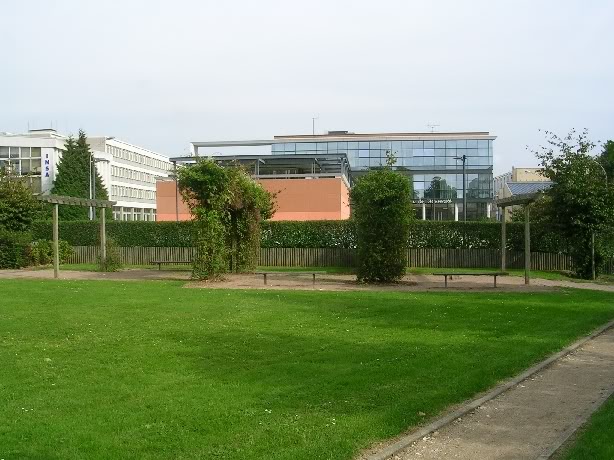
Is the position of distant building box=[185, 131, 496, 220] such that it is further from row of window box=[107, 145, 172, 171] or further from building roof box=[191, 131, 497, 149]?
row of window box=[107, 145, 172, 171]

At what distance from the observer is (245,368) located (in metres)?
8.97

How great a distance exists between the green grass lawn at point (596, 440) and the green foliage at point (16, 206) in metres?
30.8

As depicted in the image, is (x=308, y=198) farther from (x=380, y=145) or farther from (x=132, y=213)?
(x=132, y=213)

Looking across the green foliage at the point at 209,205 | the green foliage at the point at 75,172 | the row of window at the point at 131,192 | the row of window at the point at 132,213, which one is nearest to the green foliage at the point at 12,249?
the green foliage at the point at 209,205

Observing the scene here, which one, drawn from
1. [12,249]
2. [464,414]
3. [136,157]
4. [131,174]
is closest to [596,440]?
[464,414]

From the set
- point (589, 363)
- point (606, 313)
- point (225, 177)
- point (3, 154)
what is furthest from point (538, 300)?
point (3, 154)

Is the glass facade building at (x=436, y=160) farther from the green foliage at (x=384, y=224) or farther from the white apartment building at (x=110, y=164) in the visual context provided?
the green foliage at (x=384, y=224)

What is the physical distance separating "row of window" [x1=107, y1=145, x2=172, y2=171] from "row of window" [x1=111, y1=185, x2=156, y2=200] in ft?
13.7

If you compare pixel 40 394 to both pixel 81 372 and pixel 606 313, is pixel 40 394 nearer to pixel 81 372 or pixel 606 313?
pixel 81 372

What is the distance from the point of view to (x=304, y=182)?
47.6 metres

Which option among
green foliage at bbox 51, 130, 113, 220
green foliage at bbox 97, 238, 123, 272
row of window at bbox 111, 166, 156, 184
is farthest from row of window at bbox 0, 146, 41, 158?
green foliage at bbox 97, 238, 123, 272

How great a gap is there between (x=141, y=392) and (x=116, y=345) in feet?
9.43

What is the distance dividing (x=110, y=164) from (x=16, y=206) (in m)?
57.6

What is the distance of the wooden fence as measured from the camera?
105ft
